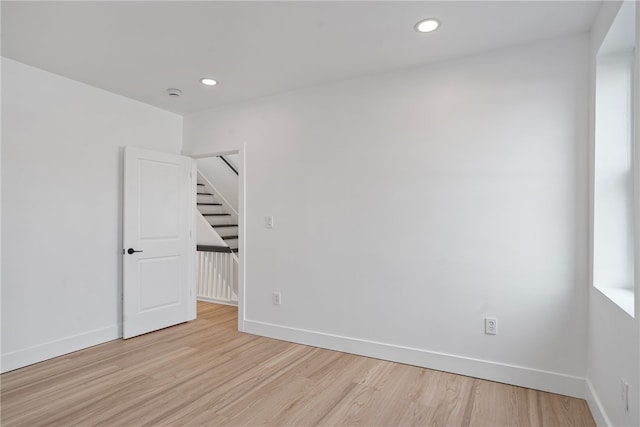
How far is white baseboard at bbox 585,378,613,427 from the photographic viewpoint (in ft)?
6.38

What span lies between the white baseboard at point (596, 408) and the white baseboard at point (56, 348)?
3.98 metres

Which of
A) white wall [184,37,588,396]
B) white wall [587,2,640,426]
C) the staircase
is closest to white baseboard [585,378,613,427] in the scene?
white wall [587,2,640,426]

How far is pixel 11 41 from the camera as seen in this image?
2.56 meters

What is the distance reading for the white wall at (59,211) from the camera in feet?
9.41

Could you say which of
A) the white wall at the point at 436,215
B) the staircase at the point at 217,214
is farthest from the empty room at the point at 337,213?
the staircase at the point at 217,214

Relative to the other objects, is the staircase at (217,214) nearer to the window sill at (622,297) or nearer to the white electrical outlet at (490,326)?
Answer: the white electrical outlet at (490,326)

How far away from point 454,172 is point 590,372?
161 centimetres

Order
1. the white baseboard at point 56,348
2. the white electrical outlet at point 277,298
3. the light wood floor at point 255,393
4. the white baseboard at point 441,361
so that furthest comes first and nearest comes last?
the white electrical outlet at point 277,298 → the white baseboard at point 56,348 → the white baseboard at point 441,361 → the light wood floor at point 255,393

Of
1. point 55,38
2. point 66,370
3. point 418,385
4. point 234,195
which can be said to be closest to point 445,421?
point 418,385

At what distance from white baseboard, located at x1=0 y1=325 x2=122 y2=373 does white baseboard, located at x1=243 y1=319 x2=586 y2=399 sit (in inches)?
58.3

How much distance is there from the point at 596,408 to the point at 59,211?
14.0ft

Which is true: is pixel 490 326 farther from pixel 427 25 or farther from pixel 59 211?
pixel 59 211

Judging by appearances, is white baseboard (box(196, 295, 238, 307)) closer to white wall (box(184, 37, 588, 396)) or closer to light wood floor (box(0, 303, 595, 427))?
white wall (box(184, 37, 588, 396))

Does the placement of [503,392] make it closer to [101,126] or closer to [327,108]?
[327,108]
